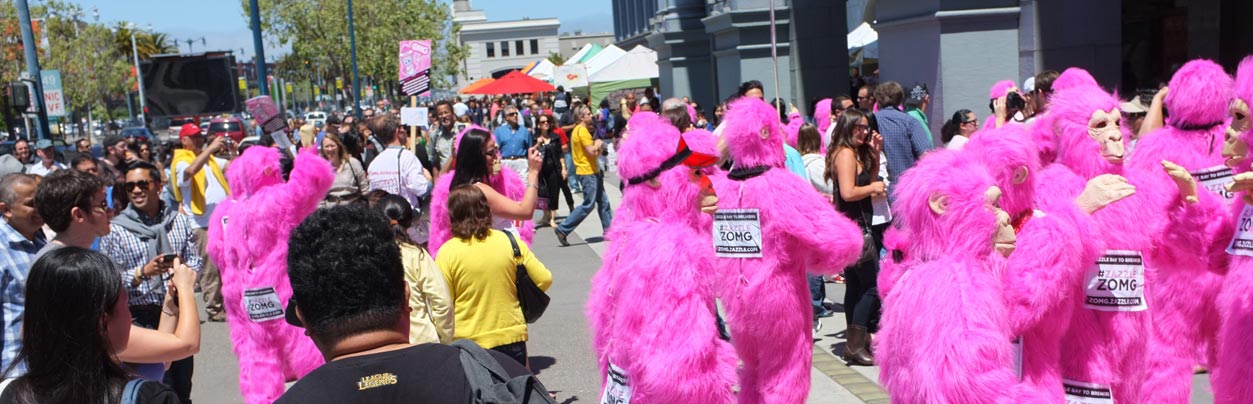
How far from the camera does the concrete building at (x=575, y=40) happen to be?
412 feet

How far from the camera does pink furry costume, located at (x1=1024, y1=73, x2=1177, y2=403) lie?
163 inches

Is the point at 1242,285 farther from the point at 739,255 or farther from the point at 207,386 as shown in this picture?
the point at 207,386

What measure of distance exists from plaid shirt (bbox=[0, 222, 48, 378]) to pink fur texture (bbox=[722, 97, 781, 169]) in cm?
307

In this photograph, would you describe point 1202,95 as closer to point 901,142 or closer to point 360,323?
point 901,142

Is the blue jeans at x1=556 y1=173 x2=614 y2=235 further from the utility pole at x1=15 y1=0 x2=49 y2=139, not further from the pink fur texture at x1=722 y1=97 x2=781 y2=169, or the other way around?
the utility pole at x1=15 y1=0 x2=49 y2=139

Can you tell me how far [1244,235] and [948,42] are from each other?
701cm

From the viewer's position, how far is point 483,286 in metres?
5.50

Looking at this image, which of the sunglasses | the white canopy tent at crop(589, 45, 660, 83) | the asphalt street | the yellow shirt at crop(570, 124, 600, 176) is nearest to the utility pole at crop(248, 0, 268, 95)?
the yellow shirt at crop(570, 124, 600, 176)

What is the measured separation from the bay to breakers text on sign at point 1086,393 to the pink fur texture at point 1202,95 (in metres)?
1.95

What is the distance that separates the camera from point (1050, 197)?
171 inches

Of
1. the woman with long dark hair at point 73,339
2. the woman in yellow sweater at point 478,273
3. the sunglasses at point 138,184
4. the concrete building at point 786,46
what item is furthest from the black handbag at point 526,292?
the concrete building at point 786,46

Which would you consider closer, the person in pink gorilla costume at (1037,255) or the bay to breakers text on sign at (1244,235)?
the person in pink gorilla costume at (1037,255)

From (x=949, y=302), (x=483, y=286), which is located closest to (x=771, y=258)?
(x=483, y=286)

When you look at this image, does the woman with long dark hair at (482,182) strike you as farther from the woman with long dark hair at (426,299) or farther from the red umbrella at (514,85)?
the red umbrella at (514,85)
